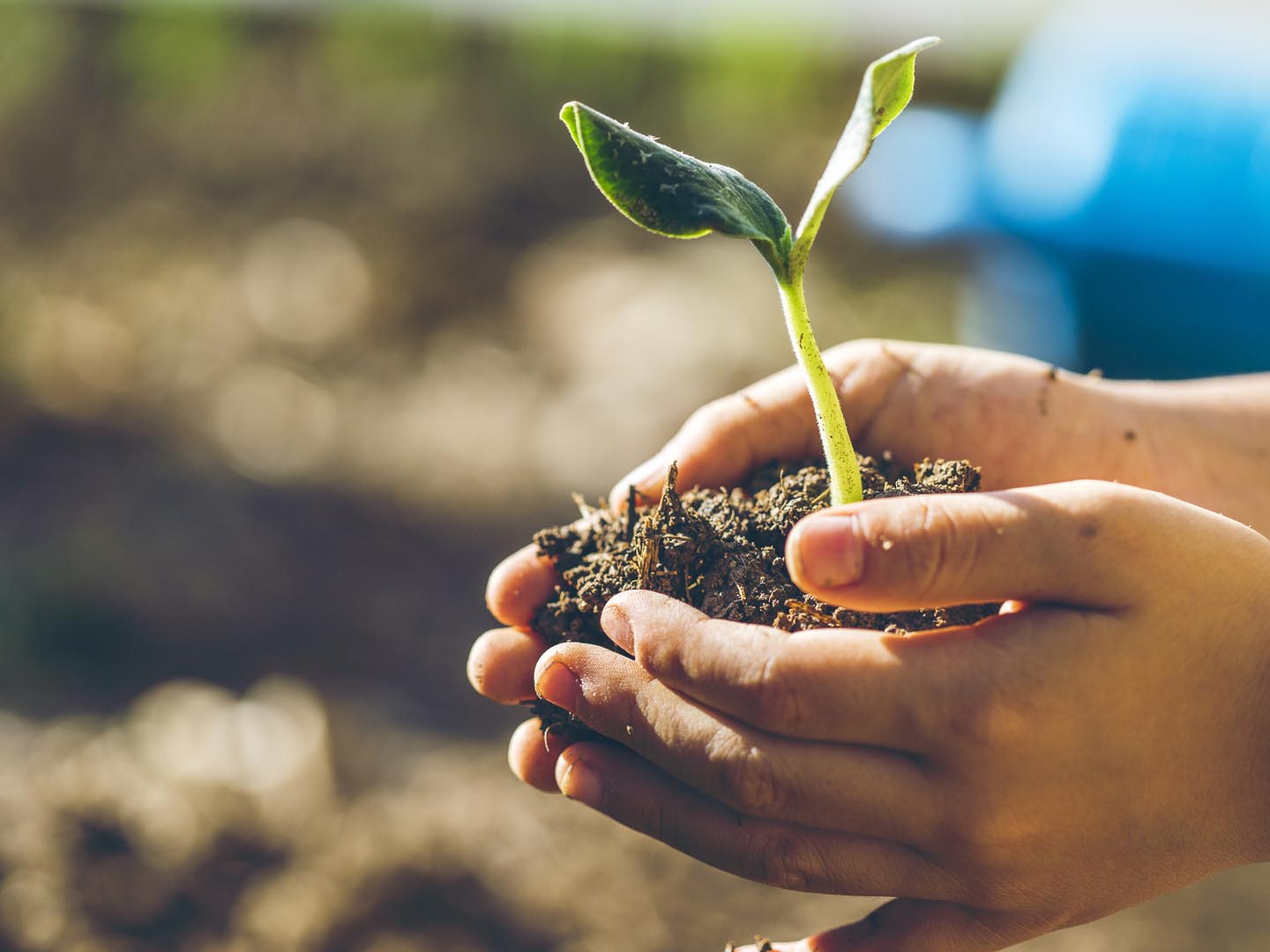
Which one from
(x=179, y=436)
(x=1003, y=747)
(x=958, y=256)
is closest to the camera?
(x=1003, y=747)

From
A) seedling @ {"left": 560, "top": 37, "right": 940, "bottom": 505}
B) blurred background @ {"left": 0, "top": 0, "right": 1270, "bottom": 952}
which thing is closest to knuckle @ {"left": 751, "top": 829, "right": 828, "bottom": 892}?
seedling @ {"left": 560, "top": 37, "right": 940, "bottom": 505}

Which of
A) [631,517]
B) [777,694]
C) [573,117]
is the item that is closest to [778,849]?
[777,694]

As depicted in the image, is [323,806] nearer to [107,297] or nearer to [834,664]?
[834,664]

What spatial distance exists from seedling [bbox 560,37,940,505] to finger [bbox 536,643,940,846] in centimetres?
26

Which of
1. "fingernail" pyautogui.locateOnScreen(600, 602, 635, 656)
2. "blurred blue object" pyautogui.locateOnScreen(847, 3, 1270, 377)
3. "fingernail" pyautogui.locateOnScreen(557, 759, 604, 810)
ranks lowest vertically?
"fingernail" pyautogui.locateOnScreen(557, 759, 604, 810)

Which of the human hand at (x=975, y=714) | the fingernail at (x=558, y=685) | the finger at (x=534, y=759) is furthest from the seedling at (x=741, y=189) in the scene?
the finger at (x=534, y=759)

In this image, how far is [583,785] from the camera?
952mm

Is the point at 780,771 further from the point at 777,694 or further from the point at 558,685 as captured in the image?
the point at 558,685

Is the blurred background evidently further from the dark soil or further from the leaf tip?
the leaf tip

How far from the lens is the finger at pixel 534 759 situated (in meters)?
Result: 1.09

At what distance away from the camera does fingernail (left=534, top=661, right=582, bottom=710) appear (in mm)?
925

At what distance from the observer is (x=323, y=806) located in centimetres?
200

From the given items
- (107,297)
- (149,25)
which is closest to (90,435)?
(107,297)

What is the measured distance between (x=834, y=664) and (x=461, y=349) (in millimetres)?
3053
